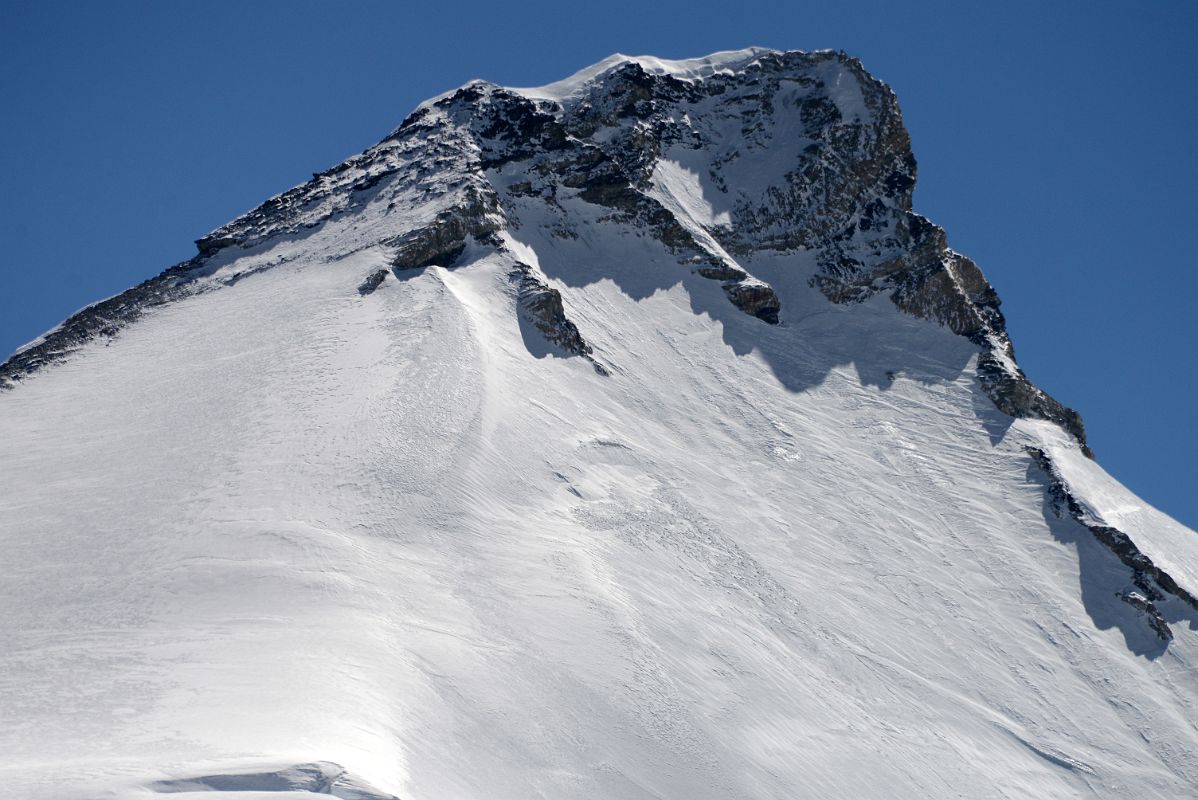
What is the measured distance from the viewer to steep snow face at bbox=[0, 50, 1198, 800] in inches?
1036

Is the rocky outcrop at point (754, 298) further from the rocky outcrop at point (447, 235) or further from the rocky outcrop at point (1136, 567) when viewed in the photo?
the rocky outcrop at point (1136, 567)

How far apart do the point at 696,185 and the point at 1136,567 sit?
1116 inches

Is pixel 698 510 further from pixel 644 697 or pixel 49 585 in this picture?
pixel 49 585

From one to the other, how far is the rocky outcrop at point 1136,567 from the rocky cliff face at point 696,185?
21.9ft

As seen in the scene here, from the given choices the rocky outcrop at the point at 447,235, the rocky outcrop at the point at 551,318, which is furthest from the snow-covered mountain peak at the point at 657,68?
the rocky outcrop at the point at 551,318

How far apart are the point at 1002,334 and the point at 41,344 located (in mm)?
41434

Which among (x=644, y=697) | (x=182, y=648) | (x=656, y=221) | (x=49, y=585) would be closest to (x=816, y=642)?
(x=644, y=697)

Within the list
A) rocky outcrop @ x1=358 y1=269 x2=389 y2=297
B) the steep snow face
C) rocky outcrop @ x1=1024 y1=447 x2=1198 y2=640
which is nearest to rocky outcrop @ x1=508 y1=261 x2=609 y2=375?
the steep snow face

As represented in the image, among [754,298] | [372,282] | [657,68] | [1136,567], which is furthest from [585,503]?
[657,68]

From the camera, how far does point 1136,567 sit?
150ft

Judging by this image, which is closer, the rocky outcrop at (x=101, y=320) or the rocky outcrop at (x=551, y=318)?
the rocky outcrop at (x=101, y=320)

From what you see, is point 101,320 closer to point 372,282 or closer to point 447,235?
point 372,282

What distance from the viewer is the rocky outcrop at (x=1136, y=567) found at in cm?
4412

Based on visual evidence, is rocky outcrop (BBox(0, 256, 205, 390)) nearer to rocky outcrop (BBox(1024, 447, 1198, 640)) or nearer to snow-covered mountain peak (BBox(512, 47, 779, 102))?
snow-covered mountain peak (BBox(512, 47, 779, 102))
